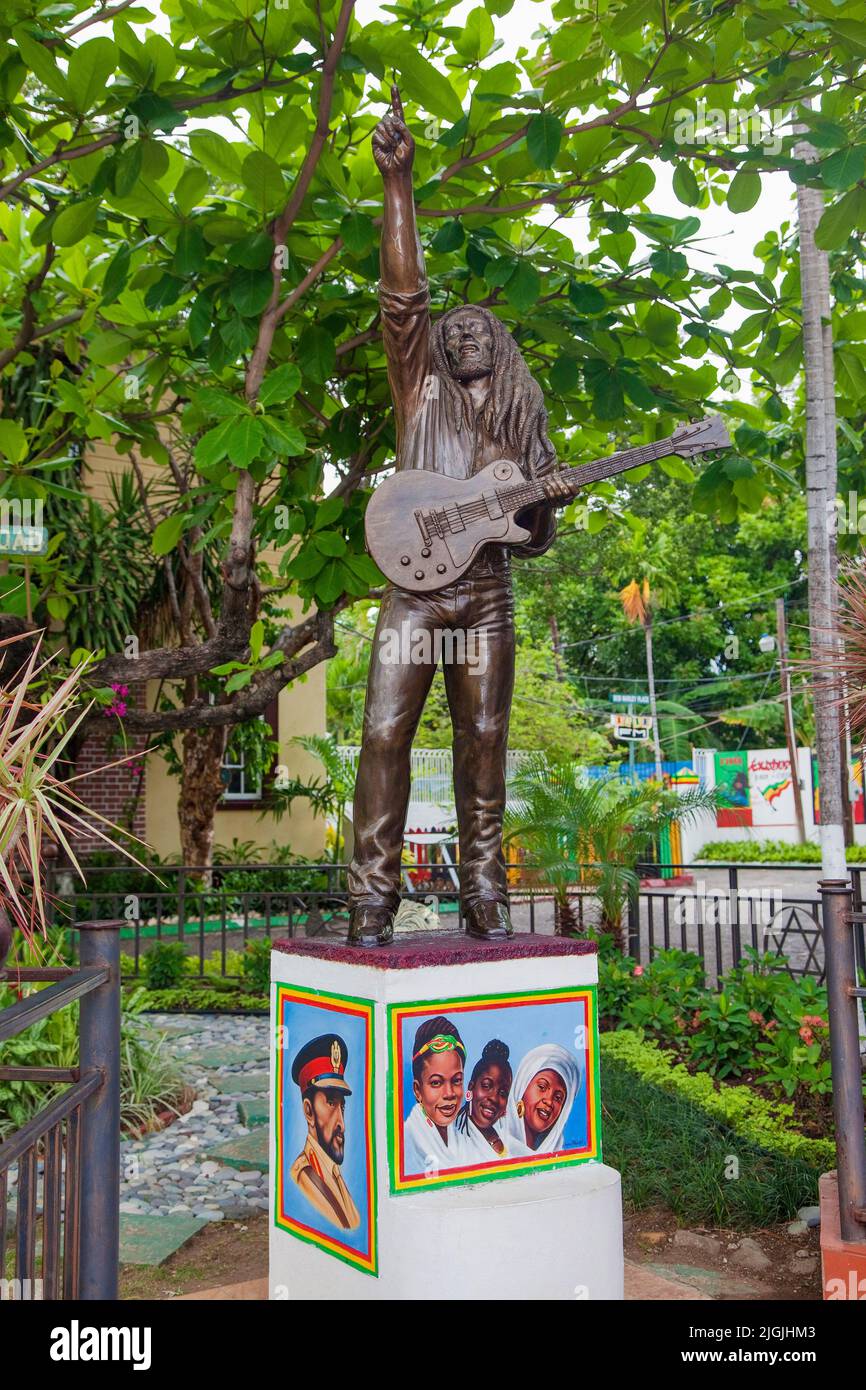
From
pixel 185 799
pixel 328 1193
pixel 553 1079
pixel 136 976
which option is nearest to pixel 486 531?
pixel 553 1079

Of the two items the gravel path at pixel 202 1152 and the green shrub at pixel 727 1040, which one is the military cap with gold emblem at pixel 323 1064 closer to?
the gravel path at pixel 202 1152

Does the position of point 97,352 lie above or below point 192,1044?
above

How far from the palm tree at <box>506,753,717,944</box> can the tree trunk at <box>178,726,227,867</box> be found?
6.26m

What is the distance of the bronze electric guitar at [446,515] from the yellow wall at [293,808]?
1232 centimetres

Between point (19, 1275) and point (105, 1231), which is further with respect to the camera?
point (105, 1231)

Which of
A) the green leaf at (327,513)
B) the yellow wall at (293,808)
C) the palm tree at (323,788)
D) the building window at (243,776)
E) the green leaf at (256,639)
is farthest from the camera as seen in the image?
the palm tree at (323,788)

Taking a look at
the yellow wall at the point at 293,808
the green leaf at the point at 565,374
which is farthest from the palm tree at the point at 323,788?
the green leaf at the point at 565,374

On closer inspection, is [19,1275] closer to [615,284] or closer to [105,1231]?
[105,1231]

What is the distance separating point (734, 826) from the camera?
27828 mm

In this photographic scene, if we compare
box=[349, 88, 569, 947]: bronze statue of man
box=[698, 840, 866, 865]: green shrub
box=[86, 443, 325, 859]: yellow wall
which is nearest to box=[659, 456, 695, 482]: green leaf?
box=[349, 88, 569, 947]: bronze statue of man

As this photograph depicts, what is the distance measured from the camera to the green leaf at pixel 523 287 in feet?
15.5

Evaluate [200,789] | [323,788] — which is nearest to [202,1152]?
[200,789]

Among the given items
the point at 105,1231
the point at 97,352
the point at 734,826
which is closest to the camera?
the point at 105,1231

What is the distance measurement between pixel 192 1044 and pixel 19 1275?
685cm
